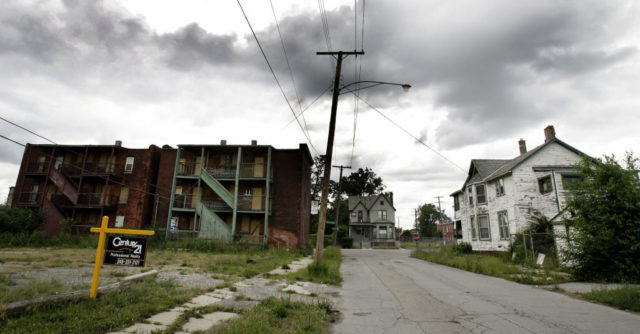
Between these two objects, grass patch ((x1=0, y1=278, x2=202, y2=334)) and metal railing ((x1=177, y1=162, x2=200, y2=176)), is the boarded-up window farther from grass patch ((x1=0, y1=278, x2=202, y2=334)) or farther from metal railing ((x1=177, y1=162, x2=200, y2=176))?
grass patch ((x1=0, y1=278, x2=202, y2=334))

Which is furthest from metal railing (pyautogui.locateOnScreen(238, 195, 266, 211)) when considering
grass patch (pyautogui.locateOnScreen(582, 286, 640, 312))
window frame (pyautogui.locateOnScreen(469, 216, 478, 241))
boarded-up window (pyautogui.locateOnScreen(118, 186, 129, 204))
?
grass patch (pyautogui.locateOnScreen(582, 286, 640, 312))

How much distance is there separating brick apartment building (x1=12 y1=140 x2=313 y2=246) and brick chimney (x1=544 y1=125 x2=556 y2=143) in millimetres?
19067

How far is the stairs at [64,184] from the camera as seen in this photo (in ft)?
92.5

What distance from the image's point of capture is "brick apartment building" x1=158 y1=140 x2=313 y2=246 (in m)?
26.2

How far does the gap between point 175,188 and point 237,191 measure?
19.2 ft

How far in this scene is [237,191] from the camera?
86.7 feet

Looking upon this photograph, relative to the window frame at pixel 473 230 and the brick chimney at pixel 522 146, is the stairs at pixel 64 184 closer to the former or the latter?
the window frame at pixel 473 230

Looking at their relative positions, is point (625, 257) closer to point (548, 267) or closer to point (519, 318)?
point (548, 267)

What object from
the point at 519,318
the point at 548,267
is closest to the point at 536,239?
the point at 548,267

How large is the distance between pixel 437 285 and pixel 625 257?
20.2ft

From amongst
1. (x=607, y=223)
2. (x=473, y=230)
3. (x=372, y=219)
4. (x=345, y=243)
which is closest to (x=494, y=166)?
(x=473, y=230)

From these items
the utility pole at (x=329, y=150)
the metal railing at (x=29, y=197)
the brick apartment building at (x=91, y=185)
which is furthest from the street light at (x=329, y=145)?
the metal railing at (x=29, y=197)

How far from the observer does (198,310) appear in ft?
18.7

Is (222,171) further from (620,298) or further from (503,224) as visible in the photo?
(620,298)
